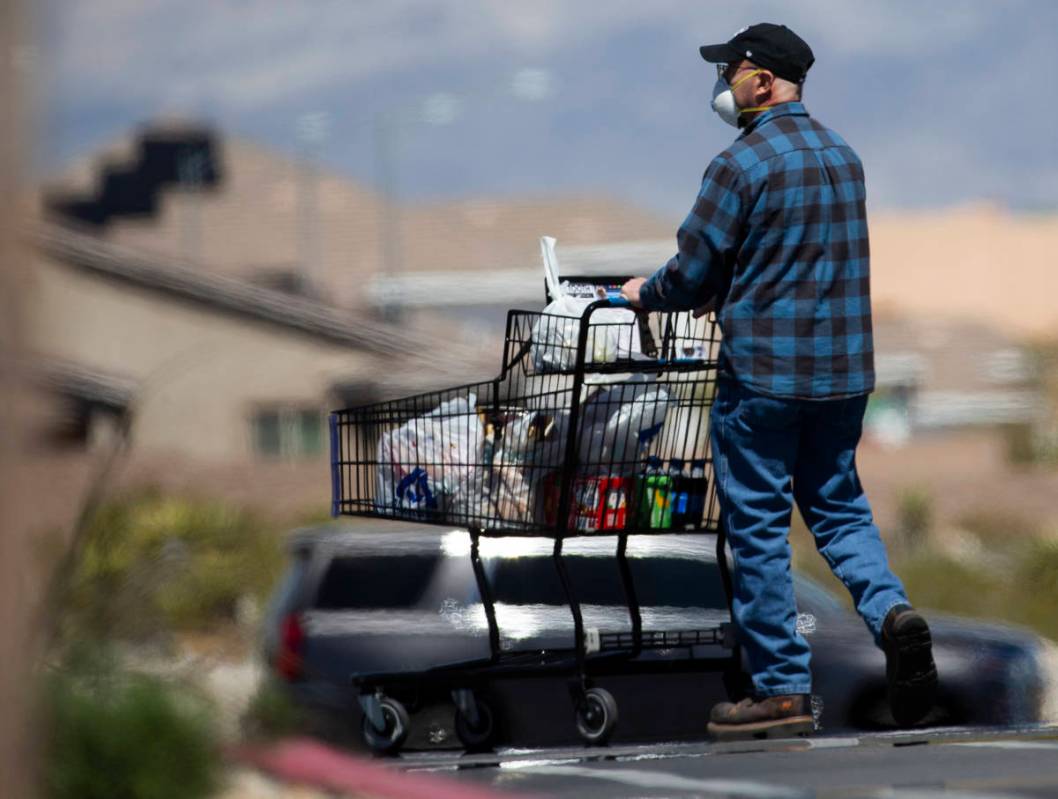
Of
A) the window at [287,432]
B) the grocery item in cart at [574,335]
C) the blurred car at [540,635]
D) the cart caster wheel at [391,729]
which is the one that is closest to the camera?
the grocery item in cart at [574,335]

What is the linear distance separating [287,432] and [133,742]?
35.6 meters

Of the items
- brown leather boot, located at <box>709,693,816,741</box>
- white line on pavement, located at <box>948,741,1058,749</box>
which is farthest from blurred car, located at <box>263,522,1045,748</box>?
white line on pavement, located at <box>948,741,1058,749</box>

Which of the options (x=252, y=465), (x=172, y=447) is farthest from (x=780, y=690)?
(x=172, y=447)

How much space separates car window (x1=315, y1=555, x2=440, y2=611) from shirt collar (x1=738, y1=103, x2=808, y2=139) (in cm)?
310

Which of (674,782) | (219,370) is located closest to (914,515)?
(219,370)

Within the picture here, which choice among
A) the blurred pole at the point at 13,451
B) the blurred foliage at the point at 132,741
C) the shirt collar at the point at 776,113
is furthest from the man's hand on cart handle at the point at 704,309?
the blurred pole at the point at 13,451

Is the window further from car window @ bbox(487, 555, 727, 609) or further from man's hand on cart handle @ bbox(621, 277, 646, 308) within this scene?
man's hand on cart handle @ bbox(621, 277, 646, 308)

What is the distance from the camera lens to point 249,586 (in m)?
19.7

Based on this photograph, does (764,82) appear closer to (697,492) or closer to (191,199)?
(697,492)

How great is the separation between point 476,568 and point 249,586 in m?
13.2

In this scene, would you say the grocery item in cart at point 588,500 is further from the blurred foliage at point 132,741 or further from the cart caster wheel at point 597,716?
the blurred foliage at point 132,741

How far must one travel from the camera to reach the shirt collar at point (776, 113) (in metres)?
6.08

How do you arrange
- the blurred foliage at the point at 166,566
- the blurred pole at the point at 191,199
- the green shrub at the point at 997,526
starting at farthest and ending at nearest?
the blurred pole at the point at 191,199 → the green shrub at the point at 997,526 → the blurred foliage at the point at 166,566

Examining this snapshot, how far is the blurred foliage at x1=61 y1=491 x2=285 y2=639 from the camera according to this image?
18.4ft
